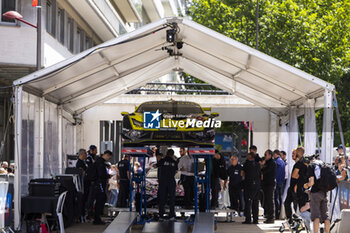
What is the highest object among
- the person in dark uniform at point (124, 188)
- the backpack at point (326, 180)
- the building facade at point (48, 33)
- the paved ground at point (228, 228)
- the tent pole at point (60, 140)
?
the building facade at point (48, 33)

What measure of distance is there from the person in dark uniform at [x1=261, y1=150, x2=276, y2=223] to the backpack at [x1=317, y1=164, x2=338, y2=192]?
4.50 metres

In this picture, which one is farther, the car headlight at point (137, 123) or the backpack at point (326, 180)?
the car headlight at point (137, 123)

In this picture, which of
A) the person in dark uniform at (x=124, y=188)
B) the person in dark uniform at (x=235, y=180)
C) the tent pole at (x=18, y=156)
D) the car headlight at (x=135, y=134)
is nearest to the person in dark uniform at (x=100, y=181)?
the person in dark uniform at (x=124, y=188)

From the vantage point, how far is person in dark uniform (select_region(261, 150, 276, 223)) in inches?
712

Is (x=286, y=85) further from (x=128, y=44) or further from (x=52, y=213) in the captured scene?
(x=52, y=213)

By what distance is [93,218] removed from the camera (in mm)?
18609

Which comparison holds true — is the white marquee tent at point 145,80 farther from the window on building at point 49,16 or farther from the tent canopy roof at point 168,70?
the window on building at point 49,16

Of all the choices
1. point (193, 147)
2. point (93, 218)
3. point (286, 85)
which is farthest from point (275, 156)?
point (93, 218)

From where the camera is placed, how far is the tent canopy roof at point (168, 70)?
14805 mm

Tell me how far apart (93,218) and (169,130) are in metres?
4.16

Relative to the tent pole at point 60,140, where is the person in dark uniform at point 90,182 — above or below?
below

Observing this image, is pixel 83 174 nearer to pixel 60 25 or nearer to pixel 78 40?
pixel 60 25

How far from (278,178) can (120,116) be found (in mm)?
9505

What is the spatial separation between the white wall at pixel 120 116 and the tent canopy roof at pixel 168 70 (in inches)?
131
